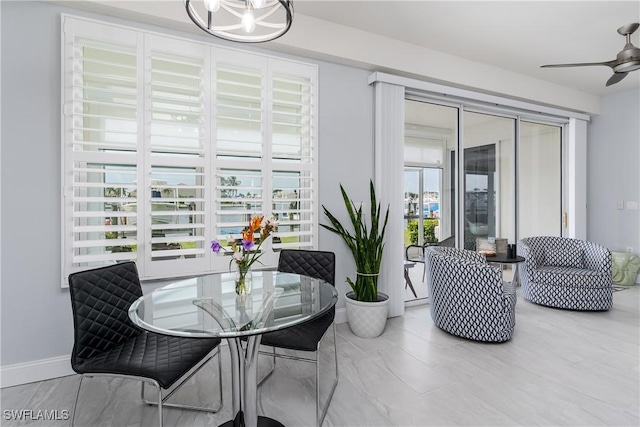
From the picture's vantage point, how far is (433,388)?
224 cm

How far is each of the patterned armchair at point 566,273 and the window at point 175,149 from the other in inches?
112

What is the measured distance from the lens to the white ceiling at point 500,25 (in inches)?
114

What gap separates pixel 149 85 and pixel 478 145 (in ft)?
13.0

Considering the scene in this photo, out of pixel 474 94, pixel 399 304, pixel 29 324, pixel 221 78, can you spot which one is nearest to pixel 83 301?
pixel 29 324

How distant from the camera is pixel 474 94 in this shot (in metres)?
4.15

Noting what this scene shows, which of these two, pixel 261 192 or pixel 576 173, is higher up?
pixel 576 173

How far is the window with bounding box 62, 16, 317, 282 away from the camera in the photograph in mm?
2430

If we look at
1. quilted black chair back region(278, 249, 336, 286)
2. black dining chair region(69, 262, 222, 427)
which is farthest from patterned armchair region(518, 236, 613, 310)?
black dining chair region(69, 262, 222, 427)

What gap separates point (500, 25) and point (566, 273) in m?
2.76

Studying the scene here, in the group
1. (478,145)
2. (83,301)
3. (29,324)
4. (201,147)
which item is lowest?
(29,324)

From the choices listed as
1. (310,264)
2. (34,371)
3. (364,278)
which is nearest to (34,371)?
(34,371)

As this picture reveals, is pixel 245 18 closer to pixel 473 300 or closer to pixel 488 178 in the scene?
pixel 473 300

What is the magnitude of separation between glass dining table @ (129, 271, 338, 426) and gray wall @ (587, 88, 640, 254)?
219 inches

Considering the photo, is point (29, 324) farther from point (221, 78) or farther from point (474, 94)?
point (474, 94)
